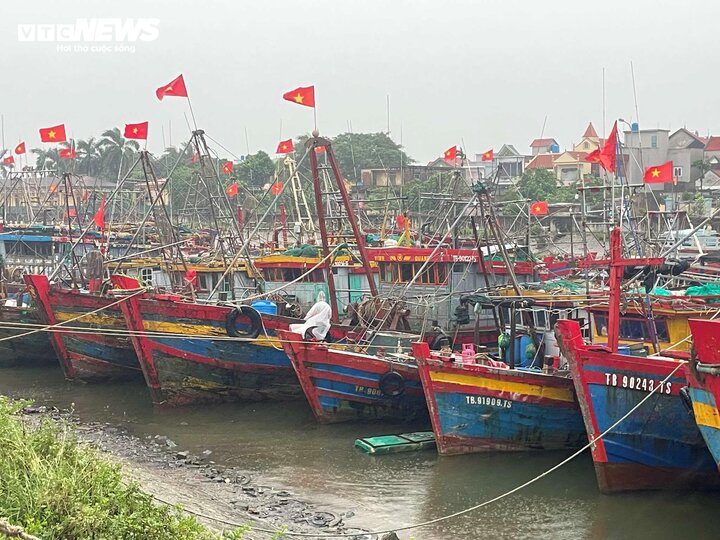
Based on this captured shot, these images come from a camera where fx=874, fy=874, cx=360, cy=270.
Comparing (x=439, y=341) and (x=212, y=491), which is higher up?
(x=439, y=341)

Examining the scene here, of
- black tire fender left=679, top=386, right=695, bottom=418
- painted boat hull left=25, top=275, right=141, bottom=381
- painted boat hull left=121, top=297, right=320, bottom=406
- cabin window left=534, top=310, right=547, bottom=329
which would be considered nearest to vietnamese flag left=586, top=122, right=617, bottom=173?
cabin window left=534, top=310, right=547, bottom=329

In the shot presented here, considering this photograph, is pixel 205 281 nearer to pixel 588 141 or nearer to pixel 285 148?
pixel 285 148

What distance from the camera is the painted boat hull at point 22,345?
22734 mm

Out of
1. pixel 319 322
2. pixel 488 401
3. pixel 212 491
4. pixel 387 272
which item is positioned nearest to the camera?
pixel 212 491

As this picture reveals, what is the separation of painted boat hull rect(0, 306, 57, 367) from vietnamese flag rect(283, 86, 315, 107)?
9.57m

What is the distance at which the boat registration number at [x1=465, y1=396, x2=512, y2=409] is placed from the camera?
44.5ft

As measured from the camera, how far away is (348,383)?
51.8ft

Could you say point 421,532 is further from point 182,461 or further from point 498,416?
point 182,461

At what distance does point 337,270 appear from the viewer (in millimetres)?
21141

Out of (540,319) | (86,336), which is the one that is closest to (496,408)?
(540,319)

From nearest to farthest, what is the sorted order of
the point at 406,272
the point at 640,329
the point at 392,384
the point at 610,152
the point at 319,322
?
the point at 640,329 → the point at 610,152 → the point at 392,384 → the point at 319,322 → the point at 406,272

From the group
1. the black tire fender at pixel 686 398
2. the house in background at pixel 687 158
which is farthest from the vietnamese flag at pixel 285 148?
the house in background at pixel 687 158

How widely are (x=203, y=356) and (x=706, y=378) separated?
10800mm

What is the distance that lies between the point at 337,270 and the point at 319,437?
20.5 ft
